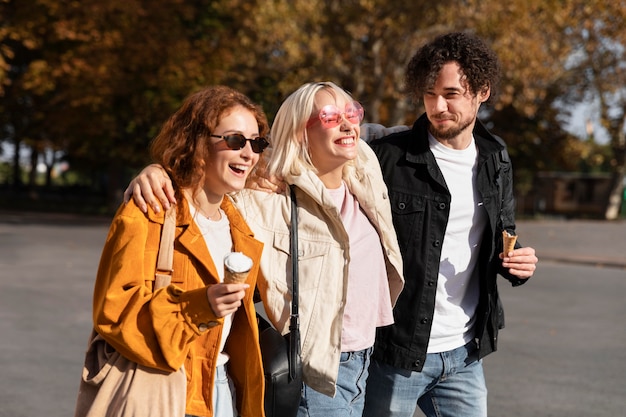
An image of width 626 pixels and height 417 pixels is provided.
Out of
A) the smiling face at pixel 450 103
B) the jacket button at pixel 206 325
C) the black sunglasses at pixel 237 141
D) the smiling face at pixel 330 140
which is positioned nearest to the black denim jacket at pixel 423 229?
the smiling face at pixel 450 103

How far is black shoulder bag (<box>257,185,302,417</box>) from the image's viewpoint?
2.63 m

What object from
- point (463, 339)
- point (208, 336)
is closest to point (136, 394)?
point (208, 336)

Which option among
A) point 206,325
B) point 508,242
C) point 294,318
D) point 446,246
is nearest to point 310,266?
point 294,318

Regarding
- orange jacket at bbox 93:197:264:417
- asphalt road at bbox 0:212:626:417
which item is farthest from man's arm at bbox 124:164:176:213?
asphalt road at bbox 0:212:626:417

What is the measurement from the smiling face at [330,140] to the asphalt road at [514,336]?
11.8 ft

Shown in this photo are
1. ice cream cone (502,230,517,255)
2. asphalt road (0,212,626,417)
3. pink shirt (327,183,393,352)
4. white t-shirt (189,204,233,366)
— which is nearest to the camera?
white t-shirt (189,204,233,366)

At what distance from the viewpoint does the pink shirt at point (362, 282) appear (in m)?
2.85

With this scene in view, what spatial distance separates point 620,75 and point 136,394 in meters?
29.6

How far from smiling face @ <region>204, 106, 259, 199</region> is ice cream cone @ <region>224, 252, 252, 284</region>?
0.43m

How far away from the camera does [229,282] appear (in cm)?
222

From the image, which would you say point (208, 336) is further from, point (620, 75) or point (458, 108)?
point (620, 75)

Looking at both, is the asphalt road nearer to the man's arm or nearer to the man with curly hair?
the man with curly hair

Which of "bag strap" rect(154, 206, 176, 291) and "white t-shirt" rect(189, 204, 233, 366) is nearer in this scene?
"bag strap" rect(154, 206, 176, 291)

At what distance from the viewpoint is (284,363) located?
2668mm
